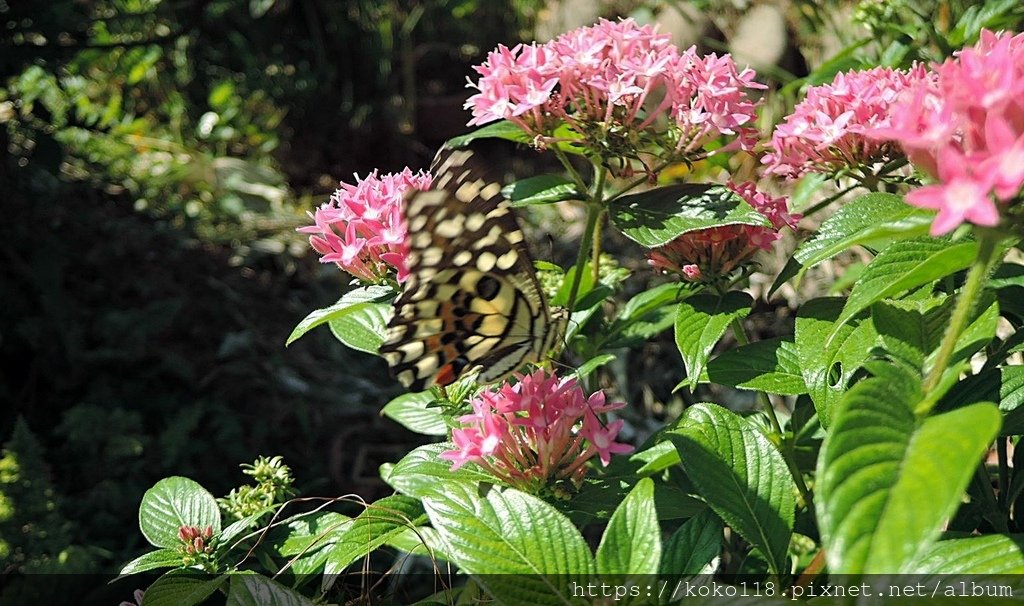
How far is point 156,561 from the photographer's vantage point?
1163 mm

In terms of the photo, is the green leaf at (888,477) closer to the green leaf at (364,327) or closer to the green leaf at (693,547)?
the green leaf at (693,547)

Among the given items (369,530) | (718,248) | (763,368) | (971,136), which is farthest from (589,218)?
(971,136)

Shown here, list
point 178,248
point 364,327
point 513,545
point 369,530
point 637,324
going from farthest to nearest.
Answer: point 178,248, point 637,324, point 364,327, point 369,530, point 513,545

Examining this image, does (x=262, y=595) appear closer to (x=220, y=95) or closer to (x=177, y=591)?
(x=177, y=591)

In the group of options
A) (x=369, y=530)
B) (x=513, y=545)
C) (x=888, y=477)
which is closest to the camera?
(x=888, y=477)

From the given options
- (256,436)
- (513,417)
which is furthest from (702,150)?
(256,436)

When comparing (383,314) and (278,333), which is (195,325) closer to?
(278,333)

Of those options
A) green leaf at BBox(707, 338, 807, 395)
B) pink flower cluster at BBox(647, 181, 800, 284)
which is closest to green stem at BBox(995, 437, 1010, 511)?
green leaf at BBox(707, 338, 807, 395)

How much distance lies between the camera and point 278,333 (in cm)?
322

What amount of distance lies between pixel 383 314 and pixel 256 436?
1.48 metres

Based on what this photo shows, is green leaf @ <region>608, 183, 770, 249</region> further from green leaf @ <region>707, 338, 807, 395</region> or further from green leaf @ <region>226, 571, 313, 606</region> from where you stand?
green leaf @ <region>226, 571, 313, 606</region>

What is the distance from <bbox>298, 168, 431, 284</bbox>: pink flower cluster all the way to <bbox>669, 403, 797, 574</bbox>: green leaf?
1.45ft

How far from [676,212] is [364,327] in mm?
526

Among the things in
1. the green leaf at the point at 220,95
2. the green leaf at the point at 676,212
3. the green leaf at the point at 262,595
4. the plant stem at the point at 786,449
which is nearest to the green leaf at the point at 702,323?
the plant stem at the point at 786,449
